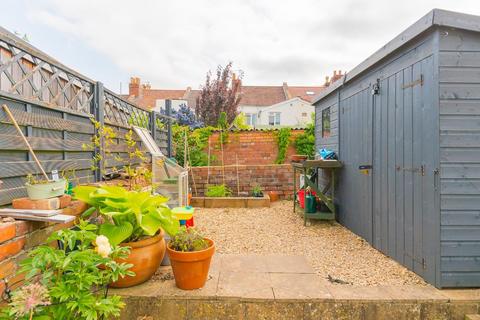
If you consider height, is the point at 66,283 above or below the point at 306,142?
below

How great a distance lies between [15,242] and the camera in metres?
1.64

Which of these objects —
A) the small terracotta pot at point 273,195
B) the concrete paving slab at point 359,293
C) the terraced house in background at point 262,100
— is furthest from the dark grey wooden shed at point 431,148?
the terraced house in background at point 262,100

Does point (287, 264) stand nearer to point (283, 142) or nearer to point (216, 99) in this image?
point (283, 142)

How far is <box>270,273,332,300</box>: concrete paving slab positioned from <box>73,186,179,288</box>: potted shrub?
0.98m

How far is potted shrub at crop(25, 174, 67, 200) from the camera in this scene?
6.00 feet

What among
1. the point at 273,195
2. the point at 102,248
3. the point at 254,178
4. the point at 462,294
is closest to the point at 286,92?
the point at 254,178

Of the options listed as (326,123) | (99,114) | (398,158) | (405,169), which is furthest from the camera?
(326,123)

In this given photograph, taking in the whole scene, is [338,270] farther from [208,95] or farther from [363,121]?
[208,95]

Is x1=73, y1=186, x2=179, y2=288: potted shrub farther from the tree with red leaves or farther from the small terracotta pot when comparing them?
the tree with red leaves

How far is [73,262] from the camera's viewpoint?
1.61m

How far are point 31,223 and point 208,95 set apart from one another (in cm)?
1101

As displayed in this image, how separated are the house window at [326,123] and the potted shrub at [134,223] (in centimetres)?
414

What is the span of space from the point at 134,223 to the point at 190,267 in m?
0.58

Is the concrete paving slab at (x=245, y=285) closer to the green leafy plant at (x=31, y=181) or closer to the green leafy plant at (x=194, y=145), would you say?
the green leafy plant at (x=31, y=181)
